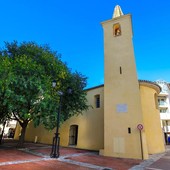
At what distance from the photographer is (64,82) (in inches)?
566

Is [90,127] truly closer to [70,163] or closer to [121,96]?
[121,96]

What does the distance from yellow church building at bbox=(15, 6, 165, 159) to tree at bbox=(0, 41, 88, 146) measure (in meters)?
2.53

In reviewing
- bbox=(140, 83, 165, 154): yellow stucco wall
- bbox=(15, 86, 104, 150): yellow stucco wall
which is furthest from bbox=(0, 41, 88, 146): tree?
bbox=(140, 83, 165, 154): yellow stucco wall

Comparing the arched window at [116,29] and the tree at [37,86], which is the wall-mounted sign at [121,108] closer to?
the tree at [37,86]

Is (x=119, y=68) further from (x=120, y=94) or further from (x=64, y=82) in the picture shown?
(x=64, y=82)

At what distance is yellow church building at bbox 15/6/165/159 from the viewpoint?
1201 cm

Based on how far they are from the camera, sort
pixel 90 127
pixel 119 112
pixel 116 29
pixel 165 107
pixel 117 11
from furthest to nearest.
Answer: pixel 165 107 < pixel 117 11 < pixel 116 29 < pixel 90 127 < pixel 119 112

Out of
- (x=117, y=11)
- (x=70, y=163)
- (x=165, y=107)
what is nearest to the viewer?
(x=70, y=163)

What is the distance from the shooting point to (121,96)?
13.3 m

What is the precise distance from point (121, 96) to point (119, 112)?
4.78ft

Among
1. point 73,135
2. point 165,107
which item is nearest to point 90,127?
point 73,135

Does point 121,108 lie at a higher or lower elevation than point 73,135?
higher

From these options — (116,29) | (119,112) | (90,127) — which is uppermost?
(116,29)

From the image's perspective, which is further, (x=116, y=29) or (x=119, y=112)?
(x=116, y=29)
